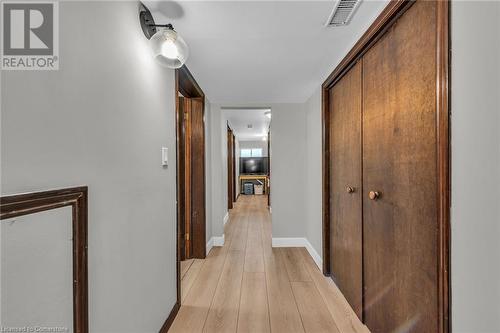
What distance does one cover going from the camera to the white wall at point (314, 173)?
8.80 feet

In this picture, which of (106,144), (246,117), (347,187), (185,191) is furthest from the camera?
(246,117)

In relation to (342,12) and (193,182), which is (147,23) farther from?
(193,182)

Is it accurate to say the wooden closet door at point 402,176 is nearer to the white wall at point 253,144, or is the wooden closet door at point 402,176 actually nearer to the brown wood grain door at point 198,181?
the brown wood grain door at point 198,181

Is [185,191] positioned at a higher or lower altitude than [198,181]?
lower

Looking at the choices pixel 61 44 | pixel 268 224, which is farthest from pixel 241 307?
pixel 268 224

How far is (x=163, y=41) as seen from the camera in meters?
1.30

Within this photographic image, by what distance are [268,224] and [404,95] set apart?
3.67m

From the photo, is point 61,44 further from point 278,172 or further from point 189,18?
point 278,172

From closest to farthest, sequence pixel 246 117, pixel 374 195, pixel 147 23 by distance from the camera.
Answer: pixel 147 23
pixel 374 195
pixel 246 117

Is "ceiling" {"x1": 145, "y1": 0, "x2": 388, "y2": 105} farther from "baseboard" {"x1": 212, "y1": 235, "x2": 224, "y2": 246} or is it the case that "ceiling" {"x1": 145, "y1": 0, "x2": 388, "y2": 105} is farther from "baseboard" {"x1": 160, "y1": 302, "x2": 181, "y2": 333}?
"baseboard" {"x1": 212, "y1": 235, "x2": 224, "y2": 246}
